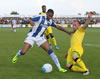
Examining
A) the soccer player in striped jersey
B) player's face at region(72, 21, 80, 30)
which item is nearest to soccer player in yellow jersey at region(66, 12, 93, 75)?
A: player's face at region(72, 21, 80, 30)

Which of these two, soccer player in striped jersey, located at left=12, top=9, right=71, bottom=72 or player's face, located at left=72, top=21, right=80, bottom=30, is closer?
player's face, located at left=72, top=21, right=80, bottom=30

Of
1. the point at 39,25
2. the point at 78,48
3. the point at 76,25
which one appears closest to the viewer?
the point at 78,48

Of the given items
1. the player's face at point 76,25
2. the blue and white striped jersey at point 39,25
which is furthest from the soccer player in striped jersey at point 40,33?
the player's face at point 76,25

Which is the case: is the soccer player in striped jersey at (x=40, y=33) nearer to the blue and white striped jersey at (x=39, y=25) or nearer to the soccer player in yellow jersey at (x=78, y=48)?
the blue and white striped jersey at (x=39, y=25)

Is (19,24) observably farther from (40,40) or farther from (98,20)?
(40,40)

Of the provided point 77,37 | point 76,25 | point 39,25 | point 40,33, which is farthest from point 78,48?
point 39,25

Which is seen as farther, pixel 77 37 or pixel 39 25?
pixel 39 25

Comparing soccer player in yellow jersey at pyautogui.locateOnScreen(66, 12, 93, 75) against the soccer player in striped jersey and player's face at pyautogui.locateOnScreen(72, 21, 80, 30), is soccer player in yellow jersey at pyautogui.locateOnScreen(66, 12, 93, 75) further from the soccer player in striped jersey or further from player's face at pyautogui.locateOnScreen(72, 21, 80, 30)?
the soccer player in striped jersey

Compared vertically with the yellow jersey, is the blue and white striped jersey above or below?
above

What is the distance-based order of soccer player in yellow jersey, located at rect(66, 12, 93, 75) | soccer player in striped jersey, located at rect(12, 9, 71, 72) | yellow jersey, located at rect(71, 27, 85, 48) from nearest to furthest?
soccer player in yellow jersey, located at rect(66, 12, 93, 75), yellow jersey, located at rect(71, 27, 85, 48), soccer player in striped jersey, located at rect(12, 9, 71, 72)

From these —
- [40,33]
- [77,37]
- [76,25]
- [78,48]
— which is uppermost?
[76,25]

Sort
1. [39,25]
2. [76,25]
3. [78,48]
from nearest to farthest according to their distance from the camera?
[78,48]
[76,25]
[39,25]

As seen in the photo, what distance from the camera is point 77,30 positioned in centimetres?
648

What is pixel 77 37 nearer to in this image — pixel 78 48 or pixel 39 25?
pixel 78 48
